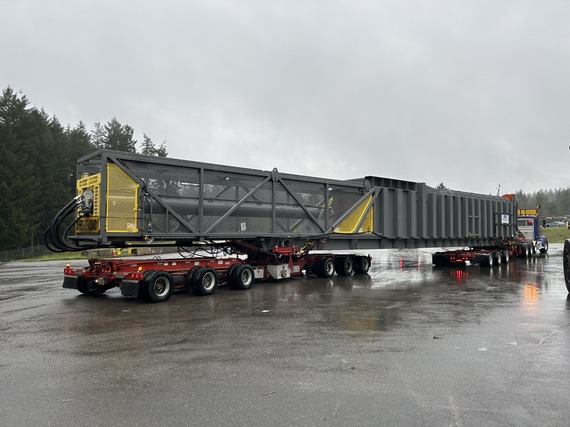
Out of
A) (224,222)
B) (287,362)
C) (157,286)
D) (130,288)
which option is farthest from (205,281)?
(287,362)

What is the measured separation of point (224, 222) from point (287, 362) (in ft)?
27.2

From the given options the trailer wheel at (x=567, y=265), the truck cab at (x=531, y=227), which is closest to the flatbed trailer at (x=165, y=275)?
the trailer wheel at (x=567, y=265)

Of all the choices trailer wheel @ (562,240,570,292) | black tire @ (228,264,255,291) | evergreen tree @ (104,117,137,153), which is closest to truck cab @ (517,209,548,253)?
trailer wheel @ (562,240,570,292)

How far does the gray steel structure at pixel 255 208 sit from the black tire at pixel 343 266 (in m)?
0.65

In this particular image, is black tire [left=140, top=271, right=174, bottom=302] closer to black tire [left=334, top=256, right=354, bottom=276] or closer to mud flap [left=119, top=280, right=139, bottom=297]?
mud flap [left=119, top=280, right=139, bottom=297]

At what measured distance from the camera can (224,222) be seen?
45.9ft

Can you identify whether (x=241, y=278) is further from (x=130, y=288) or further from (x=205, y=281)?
(x=130, y=288)

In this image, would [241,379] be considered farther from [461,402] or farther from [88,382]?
[461,402]

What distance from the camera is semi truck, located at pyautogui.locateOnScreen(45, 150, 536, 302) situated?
38.2 feet

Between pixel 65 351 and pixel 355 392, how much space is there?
15.1 feet

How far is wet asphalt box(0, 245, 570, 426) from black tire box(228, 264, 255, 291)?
2.20m

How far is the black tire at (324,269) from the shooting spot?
1775cm

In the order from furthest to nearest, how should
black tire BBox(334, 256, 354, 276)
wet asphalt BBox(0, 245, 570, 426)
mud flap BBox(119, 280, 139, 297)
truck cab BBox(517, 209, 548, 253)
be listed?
truck cab BBox(517, 209, 548, 253)
black tire BBox(334, 256, 354, 276)
mud flap BBox(119, 280, 139, 297)
wet asphalt BBox(0, 245, 570, 426)

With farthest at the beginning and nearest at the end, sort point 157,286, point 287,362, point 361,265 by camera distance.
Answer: point 361,265, point 157,286, point 287,362
